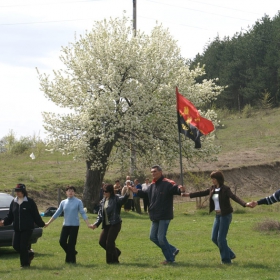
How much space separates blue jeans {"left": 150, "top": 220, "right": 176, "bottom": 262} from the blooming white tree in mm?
16892

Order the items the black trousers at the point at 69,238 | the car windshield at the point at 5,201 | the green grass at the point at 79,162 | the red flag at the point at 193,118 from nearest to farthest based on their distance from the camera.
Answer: the black trousers at the point at 69,238 < the red flag at the point at 193,118 < the car windshield at the point at 5,201 < the green grass at the point at 79,162

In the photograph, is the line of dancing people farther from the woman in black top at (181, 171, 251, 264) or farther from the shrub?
the shrub

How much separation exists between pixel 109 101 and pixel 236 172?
1780 centimetres

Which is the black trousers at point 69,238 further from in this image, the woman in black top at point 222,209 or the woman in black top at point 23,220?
the woman in black top at point 222,209

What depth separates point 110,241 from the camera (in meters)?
11.6

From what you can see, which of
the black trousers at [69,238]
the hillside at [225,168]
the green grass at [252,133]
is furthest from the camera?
the green grass at [252,133]

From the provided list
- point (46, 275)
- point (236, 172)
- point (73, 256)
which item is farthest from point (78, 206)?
point (236, 172)

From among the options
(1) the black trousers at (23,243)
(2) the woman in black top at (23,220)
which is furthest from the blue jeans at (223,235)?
(1) the black trousers at (23,243)

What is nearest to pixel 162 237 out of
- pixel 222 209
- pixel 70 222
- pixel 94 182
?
pixel 222 209

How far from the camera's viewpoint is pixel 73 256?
12102 mm

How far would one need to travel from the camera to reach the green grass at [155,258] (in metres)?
10.3

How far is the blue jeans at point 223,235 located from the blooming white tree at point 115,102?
56.7 feet

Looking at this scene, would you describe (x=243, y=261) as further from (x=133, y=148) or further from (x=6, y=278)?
(x=133, y=148)

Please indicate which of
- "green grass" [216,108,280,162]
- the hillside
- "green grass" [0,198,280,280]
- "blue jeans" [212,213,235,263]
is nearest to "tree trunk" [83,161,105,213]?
the hillside
